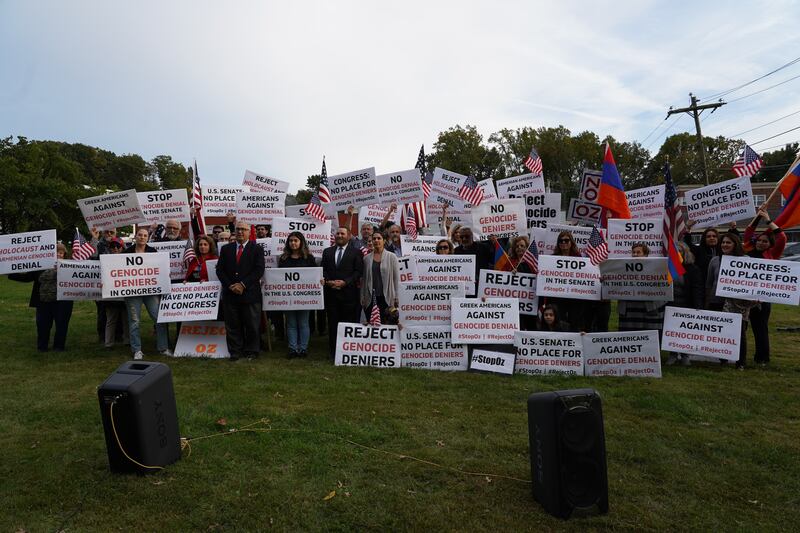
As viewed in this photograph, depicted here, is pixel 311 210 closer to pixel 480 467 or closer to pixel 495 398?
pixel 495 398

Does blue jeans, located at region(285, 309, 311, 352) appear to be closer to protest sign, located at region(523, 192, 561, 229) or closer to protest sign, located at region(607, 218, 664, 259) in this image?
protest sign, located at region(523, 192, 561, 229)

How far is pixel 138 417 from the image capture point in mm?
4617

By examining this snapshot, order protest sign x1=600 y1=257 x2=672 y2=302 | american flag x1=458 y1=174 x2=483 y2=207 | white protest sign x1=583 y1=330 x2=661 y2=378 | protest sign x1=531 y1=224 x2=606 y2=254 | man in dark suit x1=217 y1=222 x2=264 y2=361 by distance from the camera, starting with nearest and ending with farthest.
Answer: white protest sign x1=583 y1=330 x2=661 y2=378 → protest sign x1=600 y1=257 x2=672 y2=302 → man in dark suit x1=217 y1=222 x2=264 y2=361 → protest sign x1=531 y1=224 x2=606 y2=254 → american flag x1=458 y1=174 x2=483 y2=207

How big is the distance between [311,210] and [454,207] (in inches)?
143

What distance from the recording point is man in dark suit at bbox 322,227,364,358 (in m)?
9.57

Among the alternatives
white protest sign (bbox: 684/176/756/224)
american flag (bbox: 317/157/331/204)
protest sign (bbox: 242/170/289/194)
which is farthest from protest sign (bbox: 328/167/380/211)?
white protest sign (bbox: 684/176/756/224)

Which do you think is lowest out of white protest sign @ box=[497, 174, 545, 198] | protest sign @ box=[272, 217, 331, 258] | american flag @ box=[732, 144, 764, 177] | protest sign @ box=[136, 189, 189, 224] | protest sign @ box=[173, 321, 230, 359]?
protest sign @ box=[173, 321, 230, 359]

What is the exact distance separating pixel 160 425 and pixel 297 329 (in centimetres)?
510

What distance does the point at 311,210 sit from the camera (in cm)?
1307

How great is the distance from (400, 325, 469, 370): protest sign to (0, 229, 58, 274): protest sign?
6507mm

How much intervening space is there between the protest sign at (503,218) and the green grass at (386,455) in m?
3.95

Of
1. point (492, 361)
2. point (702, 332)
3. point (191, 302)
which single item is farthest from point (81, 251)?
point (702, 332)

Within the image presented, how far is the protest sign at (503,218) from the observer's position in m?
11.3

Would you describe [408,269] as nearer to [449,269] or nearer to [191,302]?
[449,269]
